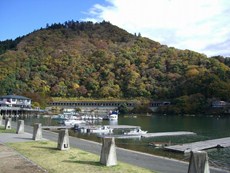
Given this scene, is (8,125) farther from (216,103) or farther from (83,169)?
(216,103)

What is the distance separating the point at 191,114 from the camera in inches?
4577

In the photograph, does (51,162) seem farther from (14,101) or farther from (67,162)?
(14,101)

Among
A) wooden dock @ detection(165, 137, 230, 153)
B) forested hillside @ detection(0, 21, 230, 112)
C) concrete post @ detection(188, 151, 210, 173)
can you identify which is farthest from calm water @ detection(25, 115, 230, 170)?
forested hillside @ detection(0, 21, 230, 112)

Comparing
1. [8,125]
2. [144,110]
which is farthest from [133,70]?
[8,125]

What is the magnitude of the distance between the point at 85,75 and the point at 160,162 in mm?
141755

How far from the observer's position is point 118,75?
514ft

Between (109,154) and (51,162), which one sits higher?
(109,154)

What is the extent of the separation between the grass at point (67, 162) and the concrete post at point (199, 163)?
8.72ft

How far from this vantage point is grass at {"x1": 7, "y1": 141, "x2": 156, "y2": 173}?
12531 millimetres

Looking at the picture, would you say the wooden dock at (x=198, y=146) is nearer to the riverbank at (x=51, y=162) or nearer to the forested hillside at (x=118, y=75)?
the riverbank at (x=51, y=162)

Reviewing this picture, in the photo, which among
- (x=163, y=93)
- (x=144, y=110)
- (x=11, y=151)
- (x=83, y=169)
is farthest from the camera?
(x=163, y=93)

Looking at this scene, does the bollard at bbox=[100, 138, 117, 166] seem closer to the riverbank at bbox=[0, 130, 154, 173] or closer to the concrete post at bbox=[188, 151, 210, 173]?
the riverbank at bbox=[0, 130, 154, 173]

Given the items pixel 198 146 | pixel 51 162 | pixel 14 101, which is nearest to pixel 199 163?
pixel 51 162

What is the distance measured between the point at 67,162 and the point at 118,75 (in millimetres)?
143105
